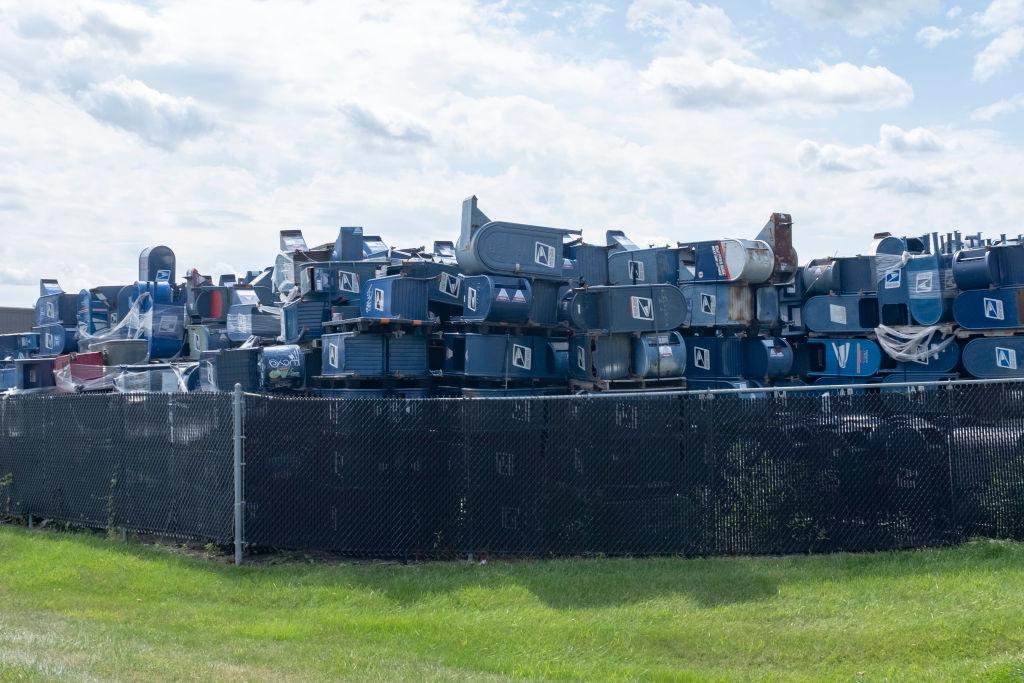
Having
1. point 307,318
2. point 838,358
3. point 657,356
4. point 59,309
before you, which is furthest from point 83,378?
point 838,358

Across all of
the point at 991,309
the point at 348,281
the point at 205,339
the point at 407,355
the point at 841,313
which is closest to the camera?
the point at 407,355

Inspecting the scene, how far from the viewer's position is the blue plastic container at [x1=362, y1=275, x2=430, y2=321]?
14.3 m

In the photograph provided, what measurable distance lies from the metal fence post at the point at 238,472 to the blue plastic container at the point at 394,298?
439 cm

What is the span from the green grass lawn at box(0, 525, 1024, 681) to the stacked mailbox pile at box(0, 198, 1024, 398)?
530cm

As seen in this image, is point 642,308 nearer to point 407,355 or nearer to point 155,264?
point 407,355

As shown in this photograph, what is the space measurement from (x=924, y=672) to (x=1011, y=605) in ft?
5.22

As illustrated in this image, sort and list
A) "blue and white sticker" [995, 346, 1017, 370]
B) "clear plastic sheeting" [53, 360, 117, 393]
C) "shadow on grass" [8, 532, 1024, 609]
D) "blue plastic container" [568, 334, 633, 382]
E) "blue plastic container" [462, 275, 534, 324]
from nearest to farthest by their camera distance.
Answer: "shadow on grass" [8, 532, 1024, 609], "blue plastic container" [462, 275, 534, 324], "blue plastic container" [568, 334, 633, 382], "blue and white sticker" [995, 346, 1017, 370], "clear plastic sheeting" [53, 360, 117, 393]

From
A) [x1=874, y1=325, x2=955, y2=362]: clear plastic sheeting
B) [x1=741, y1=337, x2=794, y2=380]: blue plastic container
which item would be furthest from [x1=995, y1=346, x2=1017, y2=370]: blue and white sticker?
[x1=741, y1=337, x2=794, y2=380]: blue plastic container

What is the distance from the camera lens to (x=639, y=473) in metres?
9.70

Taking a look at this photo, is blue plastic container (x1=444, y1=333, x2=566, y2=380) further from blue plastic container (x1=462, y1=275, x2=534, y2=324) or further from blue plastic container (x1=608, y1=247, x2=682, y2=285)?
blue plastic container (x1=608, y1=247, x2=682, y2=285)

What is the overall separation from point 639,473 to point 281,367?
7.32 m

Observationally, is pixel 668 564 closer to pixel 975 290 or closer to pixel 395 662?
pixel 395 662

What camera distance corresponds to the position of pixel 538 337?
50.2 ft

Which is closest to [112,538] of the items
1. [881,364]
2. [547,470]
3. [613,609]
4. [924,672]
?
[547,470]
